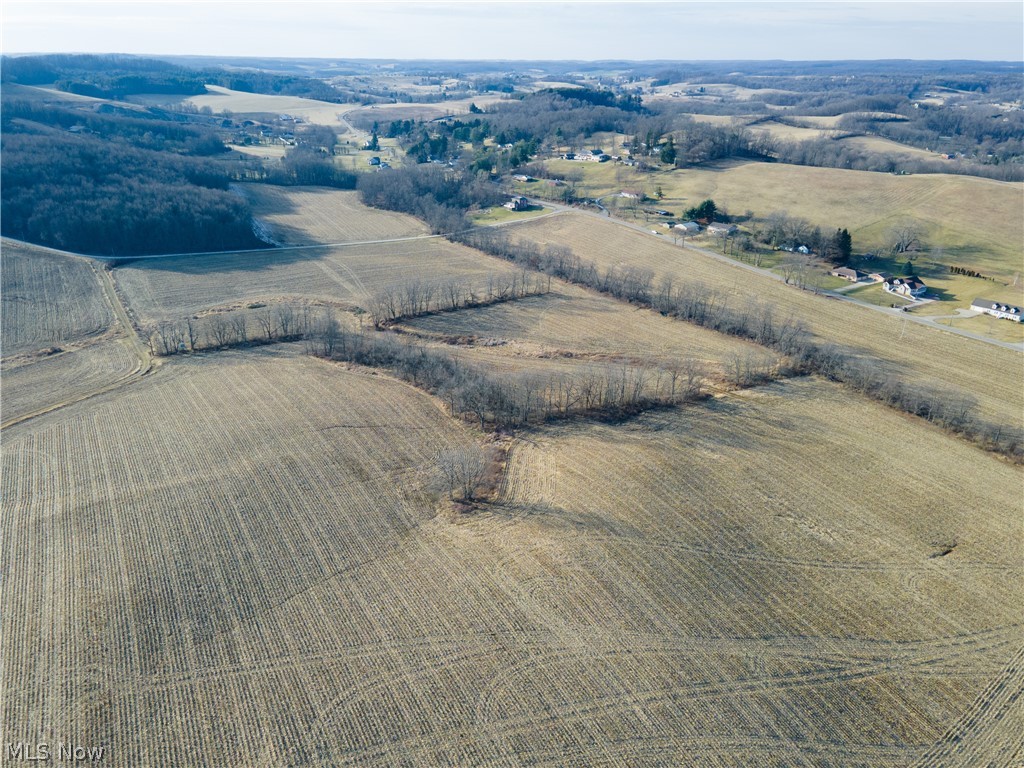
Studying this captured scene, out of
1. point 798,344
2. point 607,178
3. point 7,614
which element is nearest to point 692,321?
point 798,344

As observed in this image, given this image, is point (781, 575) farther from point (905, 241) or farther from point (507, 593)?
point (905, 241)

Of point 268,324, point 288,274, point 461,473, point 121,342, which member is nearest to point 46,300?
point 121,342

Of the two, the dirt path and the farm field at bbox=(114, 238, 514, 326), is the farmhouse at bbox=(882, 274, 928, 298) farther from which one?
the dirt path

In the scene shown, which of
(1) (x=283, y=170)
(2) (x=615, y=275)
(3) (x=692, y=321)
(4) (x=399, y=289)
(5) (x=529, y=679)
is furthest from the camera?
(1) (x=283, y=170)

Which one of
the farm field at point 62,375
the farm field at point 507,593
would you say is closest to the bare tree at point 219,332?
the farm field at point 62,375

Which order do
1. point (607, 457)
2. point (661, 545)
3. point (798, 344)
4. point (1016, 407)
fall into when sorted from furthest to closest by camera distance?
point (798, 344) → point (1016, 407) → point (607, 457) → point (661, 545)

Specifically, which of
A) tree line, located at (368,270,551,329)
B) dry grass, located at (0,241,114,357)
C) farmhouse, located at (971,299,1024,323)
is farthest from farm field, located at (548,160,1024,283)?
dry grass, located at (0,241,114,357)

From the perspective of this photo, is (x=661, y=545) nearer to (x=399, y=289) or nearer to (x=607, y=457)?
(x=607, y=457)
